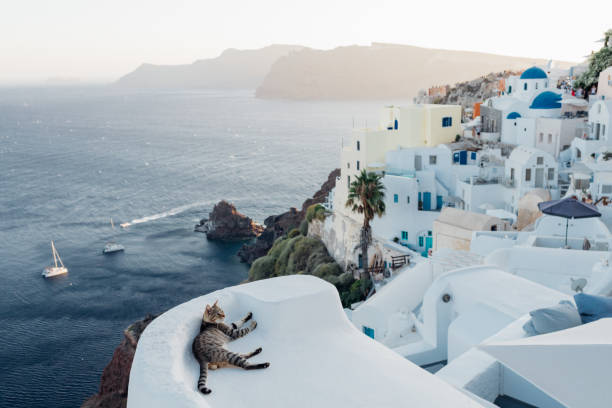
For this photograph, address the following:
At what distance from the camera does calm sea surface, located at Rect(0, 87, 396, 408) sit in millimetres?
41969

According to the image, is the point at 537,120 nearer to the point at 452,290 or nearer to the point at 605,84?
the point at 605,84

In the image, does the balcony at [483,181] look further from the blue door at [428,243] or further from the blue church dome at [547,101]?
the blue church dome at [547,101]

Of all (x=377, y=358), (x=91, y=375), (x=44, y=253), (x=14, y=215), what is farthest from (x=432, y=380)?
(x=14, y=215)

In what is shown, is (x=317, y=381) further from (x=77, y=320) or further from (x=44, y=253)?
(x=44, y=253)

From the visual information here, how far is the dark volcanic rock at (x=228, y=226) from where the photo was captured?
68500 millimetres

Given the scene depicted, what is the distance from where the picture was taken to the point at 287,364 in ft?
27.5

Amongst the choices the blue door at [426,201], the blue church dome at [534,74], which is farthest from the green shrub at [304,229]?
the blue church dome at [534,74]

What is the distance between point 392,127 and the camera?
4572 cm

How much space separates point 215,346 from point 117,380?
3016 cm

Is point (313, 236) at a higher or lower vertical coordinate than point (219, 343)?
lower

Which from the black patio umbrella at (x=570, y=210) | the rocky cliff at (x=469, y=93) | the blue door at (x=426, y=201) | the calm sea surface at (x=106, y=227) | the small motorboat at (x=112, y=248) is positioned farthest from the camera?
the rocky cliff at (x=469, y=93)

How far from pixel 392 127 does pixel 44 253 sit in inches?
1744

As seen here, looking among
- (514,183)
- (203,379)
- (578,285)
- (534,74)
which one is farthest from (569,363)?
(534,74)

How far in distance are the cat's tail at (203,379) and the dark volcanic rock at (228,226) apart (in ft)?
200
